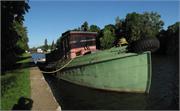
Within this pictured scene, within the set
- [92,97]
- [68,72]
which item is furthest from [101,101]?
[68,72]

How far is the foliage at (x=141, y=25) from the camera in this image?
83375 millimetres

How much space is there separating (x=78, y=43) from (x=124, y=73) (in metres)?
6.17

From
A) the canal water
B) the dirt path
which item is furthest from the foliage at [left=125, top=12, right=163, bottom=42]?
the dirt path

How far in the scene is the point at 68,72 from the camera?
19219mm

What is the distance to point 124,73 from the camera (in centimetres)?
1542

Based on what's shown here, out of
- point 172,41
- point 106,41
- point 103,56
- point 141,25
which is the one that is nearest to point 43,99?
point 103,56

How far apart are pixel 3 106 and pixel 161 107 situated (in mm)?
6690

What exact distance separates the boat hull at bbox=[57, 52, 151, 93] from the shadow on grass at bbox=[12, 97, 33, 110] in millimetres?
5621

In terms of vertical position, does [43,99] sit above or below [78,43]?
below

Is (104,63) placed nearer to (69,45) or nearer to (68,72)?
(68,72)

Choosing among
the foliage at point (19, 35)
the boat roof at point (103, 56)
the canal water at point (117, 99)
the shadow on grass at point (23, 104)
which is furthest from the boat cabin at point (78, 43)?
the shadow on grass at point (23, 104)

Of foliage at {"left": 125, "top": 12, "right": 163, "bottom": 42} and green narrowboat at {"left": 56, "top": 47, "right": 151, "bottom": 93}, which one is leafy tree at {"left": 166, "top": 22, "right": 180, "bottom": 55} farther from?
green narrowboat at {"left": 56, "top": 47, "right": 151, "bottom": 93}

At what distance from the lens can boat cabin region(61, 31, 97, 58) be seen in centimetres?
2047

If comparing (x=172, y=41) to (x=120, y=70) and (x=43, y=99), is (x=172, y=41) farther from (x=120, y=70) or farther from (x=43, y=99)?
(x=43, y=99)
